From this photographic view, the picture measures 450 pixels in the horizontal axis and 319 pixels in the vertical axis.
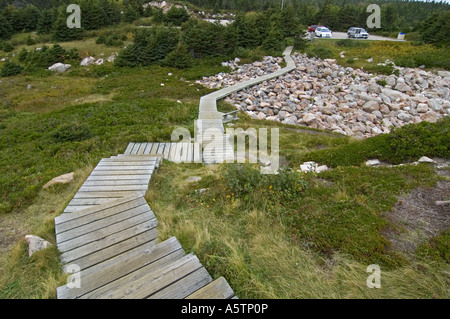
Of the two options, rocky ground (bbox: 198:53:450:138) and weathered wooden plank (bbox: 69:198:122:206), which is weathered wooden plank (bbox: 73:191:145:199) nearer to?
A: weathered wooden plank (bbox: 69:198:122:206)

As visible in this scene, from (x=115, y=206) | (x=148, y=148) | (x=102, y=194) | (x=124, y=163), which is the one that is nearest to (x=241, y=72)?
(x=148, y=148)

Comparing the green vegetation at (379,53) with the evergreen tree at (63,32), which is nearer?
the green vegetation at (379,53)

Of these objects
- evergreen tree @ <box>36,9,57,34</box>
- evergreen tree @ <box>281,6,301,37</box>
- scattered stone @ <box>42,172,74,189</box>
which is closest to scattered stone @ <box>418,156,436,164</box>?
scattered stone @ <box>42,172,74,189</box>

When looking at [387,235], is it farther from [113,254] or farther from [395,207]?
[113,254]

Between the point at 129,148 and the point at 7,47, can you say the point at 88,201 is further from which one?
the point at 7,47

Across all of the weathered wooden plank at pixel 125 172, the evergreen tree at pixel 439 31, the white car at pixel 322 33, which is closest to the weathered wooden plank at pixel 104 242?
the weathered wooden plank at pixel 125 172

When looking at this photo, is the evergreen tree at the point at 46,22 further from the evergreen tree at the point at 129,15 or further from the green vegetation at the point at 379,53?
the green vegetation at the point at 379,53
